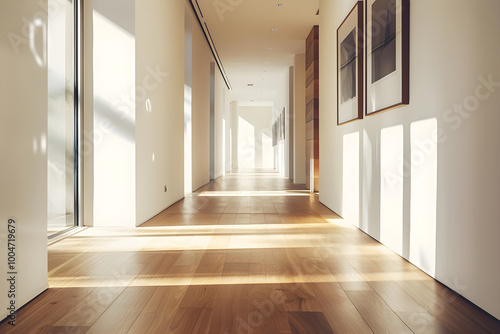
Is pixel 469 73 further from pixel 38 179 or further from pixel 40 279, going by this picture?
pixel 40 279

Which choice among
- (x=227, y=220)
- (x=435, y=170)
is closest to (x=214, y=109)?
(x=227, y=220)

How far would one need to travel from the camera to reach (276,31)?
26.8ft

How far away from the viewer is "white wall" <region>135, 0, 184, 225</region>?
3.99 m

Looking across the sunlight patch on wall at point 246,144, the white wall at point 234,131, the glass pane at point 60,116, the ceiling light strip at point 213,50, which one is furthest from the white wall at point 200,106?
the sunlight patch on wall at point 246,144

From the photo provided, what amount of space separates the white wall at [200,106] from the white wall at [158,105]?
4.83ft

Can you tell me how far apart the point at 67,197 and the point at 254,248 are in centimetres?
183

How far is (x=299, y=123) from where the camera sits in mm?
9914

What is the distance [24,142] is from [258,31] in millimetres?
7020

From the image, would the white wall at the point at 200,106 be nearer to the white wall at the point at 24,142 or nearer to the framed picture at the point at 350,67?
the framed picture at the point at 350,67

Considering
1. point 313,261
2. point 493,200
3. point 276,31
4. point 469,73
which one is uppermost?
point 276,31

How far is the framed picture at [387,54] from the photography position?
102 inches

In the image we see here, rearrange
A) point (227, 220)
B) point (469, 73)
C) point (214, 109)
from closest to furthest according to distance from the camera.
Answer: point (469, 73) → point (227, 220) → point (214, 109)

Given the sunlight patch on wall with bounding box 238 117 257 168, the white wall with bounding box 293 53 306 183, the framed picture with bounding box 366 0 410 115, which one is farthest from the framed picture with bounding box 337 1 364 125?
the sunlight patch on wall with bounding box 238 117 257 168

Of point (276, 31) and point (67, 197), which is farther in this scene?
point (276, 31)
